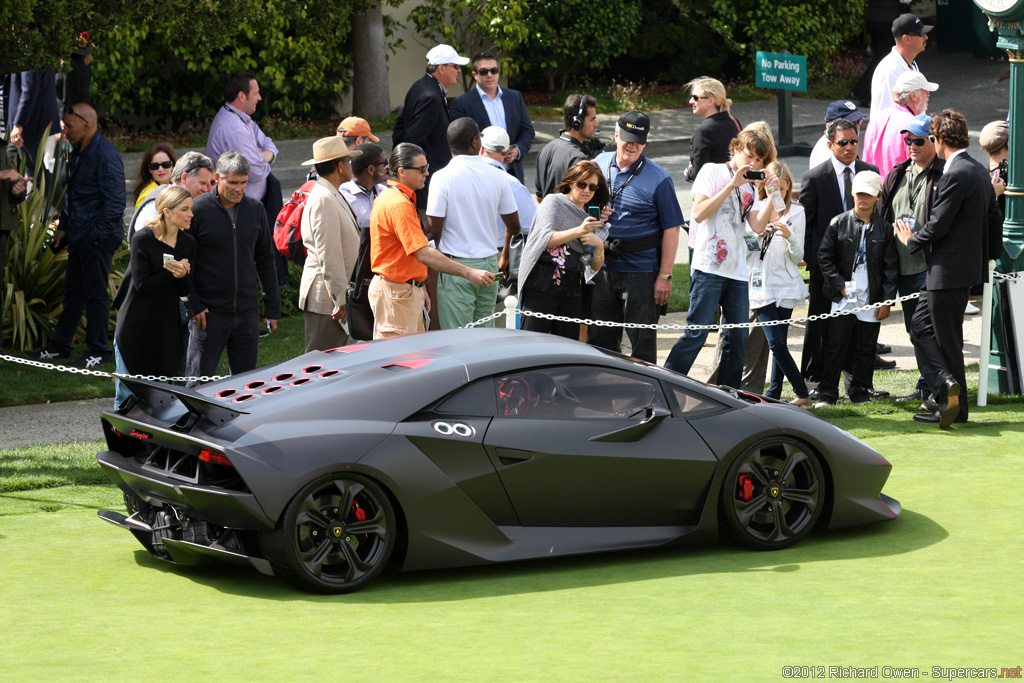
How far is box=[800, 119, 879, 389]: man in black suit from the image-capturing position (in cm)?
1129

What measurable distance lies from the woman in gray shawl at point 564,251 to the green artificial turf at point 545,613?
301cm

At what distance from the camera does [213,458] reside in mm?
6566

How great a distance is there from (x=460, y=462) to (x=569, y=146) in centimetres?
542

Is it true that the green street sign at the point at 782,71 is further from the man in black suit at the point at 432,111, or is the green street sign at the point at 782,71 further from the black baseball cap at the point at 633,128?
the black baseball cap at the point at 633,128

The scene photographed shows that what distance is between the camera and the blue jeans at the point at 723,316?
10.5 metres

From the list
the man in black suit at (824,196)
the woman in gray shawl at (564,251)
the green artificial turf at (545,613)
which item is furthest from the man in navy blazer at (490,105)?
the green artificial turf at (545,613)

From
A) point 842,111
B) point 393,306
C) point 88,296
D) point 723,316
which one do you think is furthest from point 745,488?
point 88,296

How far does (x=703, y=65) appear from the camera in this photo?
2964 cm

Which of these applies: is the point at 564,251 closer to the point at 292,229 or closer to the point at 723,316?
the point at 723,316

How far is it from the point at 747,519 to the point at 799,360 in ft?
17.9

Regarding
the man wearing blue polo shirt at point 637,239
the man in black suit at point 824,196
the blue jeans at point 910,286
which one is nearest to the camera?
the man wearing blue polo shirt at point 637,239

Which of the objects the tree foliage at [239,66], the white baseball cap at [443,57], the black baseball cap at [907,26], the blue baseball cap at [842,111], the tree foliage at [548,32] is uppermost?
the tree foliage at [548,32]

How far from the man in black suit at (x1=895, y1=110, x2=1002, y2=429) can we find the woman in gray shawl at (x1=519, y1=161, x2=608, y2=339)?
2452mm

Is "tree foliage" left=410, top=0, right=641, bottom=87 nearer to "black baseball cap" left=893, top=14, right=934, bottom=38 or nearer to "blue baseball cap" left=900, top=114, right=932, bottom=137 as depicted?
"black baseball cap" left=893, top=14, right=934, bottom=38
